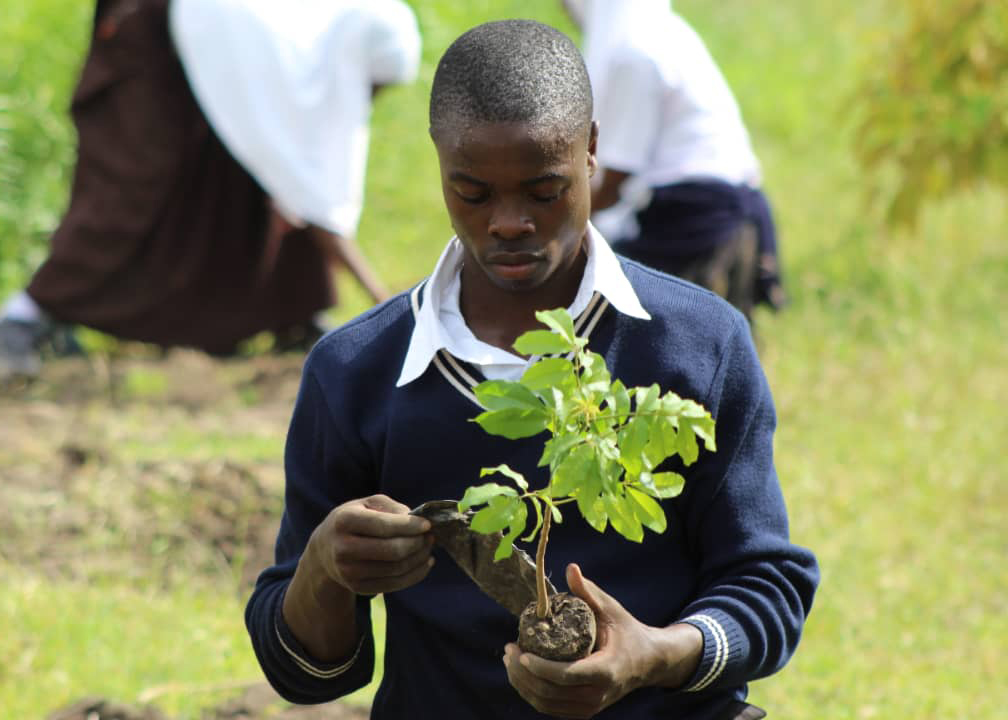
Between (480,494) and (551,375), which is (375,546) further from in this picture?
(551,375)

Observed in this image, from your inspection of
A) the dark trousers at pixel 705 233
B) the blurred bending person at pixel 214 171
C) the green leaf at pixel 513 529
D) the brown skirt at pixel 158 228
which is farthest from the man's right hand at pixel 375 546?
the brown skirt at pixel 158 228

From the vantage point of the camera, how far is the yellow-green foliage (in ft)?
20.7

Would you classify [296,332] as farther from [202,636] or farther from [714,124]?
[202,636]

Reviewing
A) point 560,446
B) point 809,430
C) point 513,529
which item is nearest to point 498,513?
point 513,529

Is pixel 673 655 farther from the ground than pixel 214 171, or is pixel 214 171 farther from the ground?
pixel 673 655

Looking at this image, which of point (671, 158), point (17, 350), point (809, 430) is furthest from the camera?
point (17, 350)

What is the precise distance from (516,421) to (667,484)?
0.19m

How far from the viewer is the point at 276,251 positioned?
607 centimetres

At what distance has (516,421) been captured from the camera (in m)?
1.73

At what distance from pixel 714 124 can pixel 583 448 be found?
3237mm

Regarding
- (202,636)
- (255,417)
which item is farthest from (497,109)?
(255,417)

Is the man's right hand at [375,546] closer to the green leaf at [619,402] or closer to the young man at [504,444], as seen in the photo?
the young man at [504,444]

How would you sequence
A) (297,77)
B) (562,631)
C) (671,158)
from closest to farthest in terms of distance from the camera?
(562,631), (671,158), (297,77)

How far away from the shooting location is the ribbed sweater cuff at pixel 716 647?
A: 1.97 meters
